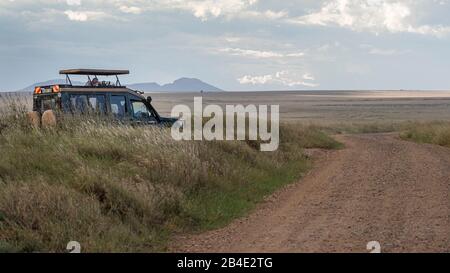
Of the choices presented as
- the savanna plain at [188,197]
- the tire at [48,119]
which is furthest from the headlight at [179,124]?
the tire at [48,119]

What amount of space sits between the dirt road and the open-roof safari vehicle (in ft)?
16.0

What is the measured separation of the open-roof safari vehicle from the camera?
15102 mm

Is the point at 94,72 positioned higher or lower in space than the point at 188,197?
higher

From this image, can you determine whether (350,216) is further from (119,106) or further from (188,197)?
(119,106)

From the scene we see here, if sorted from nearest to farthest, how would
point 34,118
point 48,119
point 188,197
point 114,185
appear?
point 114,185 < point 188,197 < point 48,119 < point 34,118

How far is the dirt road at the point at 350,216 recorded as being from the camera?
8141 mm

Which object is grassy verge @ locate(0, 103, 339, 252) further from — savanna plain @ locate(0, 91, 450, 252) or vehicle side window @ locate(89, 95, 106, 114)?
vehicle side window @ locate(89, 95, 106, 114)

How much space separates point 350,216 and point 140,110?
812 centimetres

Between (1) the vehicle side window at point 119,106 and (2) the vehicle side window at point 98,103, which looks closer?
(2) the vehicle side window at point 98,103

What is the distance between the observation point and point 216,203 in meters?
11.0

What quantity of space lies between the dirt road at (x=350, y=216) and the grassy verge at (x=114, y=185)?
614 mm

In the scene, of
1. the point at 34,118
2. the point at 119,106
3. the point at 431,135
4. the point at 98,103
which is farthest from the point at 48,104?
the point at 431,135

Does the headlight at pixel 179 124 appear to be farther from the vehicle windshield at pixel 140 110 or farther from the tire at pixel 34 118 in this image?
the tire at pixel 34 118

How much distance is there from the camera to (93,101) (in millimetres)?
15648
